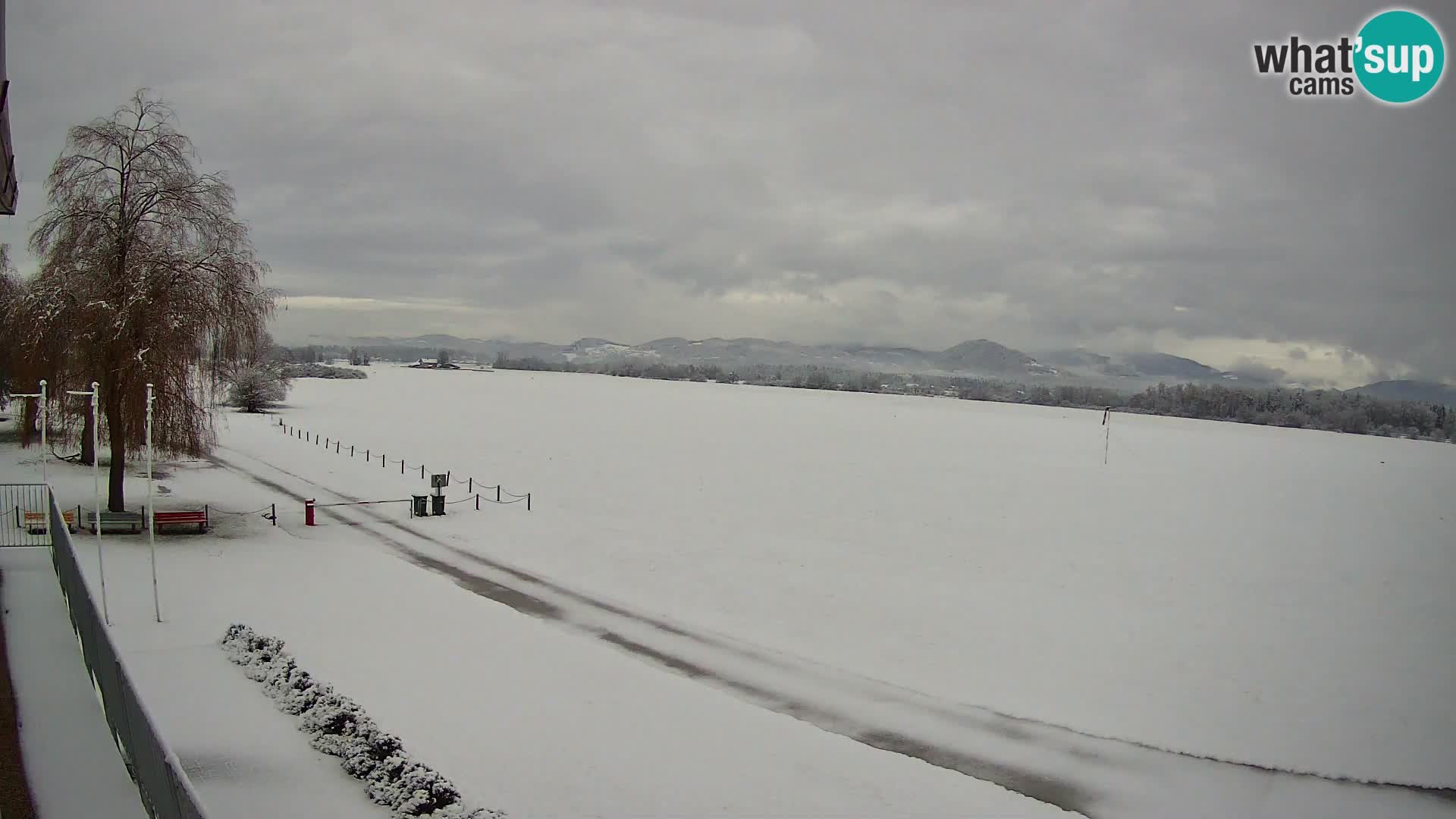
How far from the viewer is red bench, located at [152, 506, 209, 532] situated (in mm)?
24398

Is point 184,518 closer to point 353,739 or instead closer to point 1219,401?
point 353,739

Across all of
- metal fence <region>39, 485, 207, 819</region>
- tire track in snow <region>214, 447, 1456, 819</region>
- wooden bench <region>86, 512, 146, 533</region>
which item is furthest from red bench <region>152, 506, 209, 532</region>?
tire track in snow <region>214, 447, 1456, 819</region>

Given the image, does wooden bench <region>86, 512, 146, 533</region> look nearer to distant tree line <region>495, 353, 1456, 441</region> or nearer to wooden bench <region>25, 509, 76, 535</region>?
wooden bench <region>25, 509, 76, 535</region>

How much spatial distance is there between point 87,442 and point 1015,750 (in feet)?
122

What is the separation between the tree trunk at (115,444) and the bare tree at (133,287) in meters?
0.03

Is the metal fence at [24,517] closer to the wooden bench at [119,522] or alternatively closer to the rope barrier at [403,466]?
the wooden bench at [119,522]

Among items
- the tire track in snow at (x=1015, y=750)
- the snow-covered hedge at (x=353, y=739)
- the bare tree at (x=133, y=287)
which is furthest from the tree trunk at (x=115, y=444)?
the tire track in snow at (x=1015, y=750)

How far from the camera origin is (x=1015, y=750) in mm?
12766

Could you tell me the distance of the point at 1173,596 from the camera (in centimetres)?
2248

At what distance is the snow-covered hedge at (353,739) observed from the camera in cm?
966

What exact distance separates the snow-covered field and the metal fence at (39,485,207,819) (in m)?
1.20

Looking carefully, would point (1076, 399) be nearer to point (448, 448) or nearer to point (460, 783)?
point (448, 448)

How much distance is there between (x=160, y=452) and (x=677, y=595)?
1866cm

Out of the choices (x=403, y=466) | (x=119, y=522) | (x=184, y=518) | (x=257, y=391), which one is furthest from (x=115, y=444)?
(x=257, y=391)
